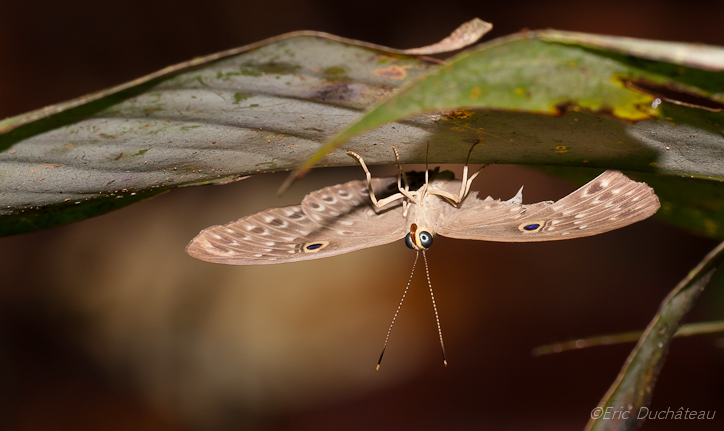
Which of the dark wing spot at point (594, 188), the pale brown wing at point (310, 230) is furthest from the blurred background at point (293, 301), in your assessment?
the dark wing spot at point (594, 188)

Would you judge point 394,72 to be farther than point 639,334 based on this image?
No

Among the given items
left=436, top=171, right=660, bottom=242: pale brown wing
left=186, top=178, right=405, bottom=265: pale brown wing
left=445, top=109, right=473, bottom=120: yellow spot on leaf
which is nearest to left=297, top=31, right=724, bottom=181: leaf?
left=445, top=109, right=473, bottom=120: yellow spot on leaf

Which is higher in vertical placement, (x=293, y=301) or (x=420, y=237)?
(x=420, y=237)

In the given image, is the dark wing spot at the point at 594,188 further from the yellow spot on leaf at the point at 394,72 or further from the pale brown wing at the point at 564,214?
the yellow spot on leaf at the point at 394,72

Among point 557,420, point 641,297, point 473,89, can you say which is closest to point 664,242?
point 641,297

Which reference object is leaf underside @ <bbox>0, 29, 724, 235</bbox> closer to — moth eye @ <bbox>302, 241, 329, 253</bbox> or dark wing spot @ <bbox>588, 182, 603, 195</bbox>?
dark wing spot @ <bbox>588, 182, 603, 195</bbox>

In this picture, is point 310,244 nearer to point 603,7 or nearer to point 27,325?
point 27,325

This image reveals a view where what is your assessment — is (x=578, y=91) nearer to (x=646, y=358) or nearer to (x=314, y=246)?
(x=646, y=358)

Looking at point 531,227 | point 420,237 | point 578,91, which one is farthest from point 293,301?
point 578,91
